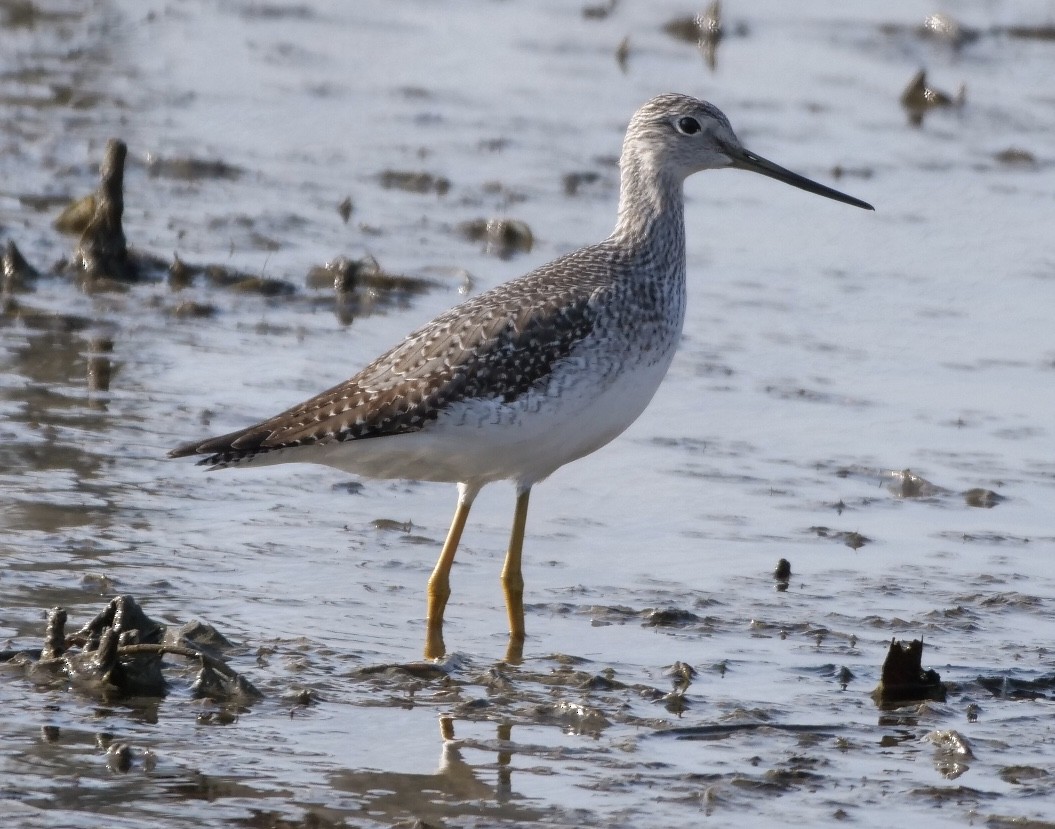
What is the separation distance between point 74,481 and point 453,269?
14.5ft

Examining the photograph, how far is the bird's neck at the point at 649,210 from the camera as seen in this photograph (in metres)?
8.58

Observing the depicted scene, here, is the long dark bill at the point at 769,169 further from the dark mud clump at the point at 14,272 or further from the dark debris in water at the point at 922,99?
the dark debris in water at the point at 922,99

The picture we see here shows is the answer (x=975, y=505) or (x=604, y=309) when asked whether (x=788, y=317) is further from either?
(x=604, y=309)

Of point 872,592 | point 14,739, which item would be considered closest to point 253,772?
point 14,739

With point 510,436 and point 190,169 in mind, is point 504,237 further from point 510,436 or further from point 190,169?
point 510,436

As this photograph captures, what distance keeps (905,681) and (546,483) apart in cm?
282

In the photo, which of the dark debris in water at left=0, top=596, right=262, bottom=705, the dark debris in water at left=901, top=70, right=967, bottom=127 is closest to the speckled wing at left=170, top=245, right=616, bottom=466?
the dark debris in water at left=0, top=596, right=262, bottom=705

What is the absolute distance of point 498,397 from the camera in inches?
301

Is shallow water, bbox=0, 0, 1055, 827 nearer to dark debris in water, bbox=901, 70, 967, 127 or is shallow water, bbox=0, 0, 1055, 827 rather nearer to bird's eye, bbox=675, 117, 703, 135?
dark debris in water, bbox=901, 70, 967, 127

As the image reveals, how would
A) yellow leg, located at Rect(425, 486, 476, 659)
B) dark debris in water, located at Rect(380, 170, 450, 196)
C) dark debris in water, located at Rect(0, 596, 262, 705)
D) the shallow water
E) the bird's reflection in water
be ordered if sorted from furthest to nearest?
1. dark debris in water, located at Rect(380, 170, 450, 196)
2. yellow leg, located at Rect(425, 486, 476, 659)
3. dark debris in water, located at Rect(0, 596, 262, 705)
4. the shallow water
5. the bird's reflection in water

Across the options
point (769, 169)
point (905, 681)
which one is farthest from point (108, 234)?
point (905, 681)

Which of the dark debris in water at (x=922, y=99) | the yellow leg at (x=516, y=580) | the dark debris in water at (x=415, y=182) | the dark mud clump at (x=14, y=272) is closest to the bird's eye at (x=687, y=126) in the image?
the yellow leg at (x=516, y=580)

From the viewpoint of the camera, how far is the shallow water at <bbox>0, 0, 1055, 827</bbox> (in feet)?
20.5

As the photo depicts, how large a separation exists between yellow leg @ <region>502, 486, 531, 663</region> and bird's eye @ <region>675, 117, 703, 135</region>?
2.02 metres
